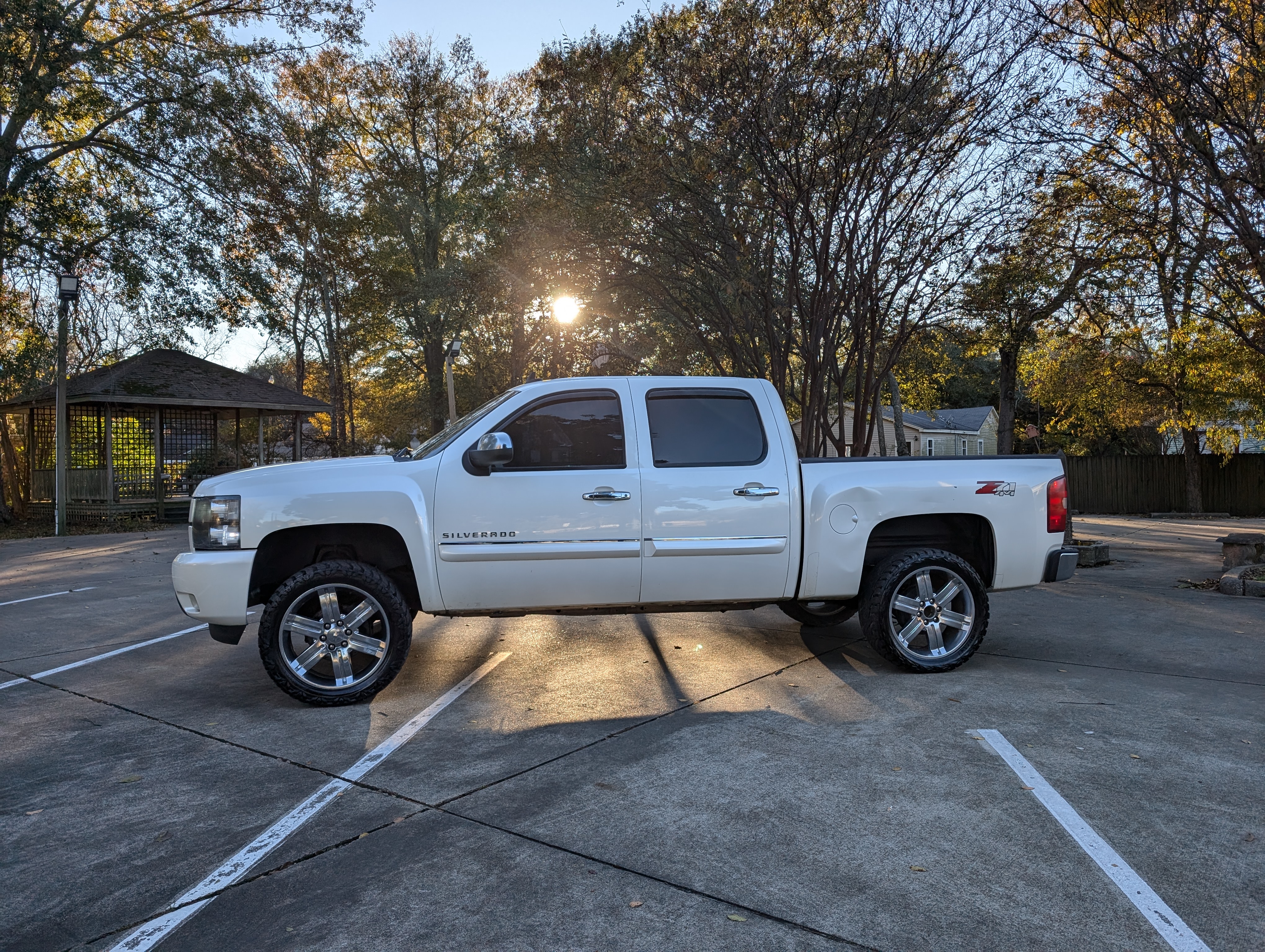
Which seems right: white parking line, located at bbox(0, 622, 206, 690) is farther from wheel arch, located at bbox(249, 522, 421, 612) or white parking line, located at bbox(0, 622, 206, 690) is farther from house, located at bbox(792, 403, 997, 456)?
house, located at bbox(792, 403, 997, 456)

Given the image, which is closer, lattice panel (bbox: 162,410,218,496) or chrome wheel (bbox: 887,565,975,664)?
chrome wheel (bbox: 887,565,975,664)

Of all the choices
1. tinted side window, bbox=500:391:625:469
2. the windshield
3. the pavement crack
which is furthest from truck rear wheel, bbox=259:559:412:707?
the pavement crack

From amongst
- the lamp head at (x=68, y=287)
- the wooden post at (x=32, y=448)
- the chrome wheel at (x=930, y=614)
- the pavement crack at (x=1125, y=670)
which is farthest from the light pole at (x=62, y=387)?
the pavement crack at (x=1125, y=670)

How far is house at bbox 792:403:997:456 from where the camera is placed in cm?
5247

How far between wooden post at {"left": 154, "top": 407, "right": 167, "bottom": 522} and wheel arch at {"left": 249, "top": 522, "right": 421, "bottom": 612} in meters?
20.7

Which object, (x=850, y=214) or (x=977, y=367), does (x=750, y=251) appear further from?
(x=977, y=367)

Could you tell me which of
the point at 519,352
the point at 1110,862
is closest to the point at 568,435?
the point at 1110,862

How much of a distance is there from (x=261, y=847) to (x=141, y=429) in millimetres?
25292

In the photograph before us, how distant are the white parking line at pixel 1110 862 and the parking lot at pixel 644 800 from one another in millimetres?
39

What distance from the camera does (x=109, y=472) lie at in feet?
77.7

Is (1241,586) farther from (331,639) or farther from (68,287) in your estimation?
(68,287)

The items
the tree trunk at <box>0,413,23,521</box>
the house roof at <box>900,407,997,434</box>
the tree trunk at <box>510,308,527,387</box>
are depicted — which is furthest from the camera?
the house roof at <box>900,407,997,434</box>

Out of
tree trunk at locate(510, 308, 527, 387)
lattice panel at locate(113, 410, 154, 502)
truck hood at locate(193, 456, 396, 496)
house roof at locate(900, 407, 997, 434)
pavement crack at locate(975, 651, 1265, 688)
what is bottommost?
pavement crack at locate(975, 651, 1265, 688)

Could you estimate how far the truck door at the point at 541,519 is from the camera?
5910 mm
